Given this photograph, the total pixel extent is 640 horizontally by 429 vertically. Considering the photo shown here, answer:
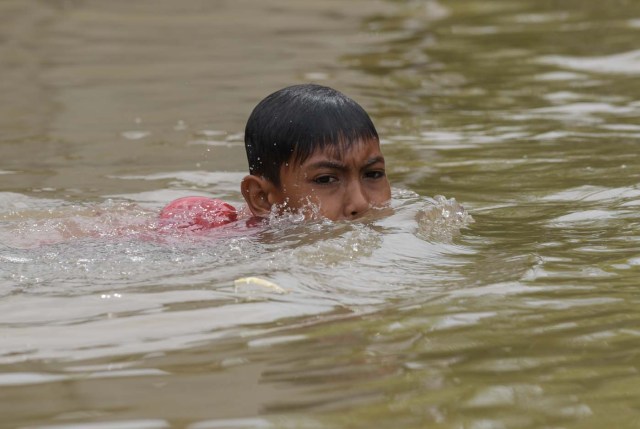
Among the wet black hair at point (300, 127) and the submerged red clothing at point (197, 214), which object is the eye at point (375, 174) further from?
the submerged red clothing at point (197, 214)

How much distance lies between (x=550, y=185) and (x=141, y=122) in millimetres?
3411

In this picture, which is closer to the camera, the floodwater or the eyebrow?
the floodwater

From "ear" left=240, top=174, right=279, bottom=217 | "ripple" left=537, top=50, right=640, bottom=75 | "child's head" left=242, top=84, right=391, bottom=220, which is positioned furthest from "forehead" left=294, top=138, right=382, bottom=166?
"ripple" left=537, top=50, right=640, bottom=75

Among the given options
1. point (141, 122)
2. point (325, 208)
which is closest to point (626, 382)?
point (325, 208)

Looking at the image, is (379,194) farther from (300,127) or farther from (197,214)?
(197,214)

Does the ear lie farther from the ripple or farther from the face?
the ripple

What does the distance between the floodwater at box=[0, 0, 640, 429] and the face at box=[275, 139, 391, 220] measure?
13cm

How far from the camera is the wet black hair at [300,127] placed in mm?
5512

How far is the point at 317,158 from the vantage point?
549 cm

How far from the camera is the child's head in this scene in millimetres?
5434

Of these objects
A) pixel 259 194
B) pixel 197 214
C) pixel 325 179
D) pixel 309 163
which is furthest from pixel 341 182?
pixel 197 214

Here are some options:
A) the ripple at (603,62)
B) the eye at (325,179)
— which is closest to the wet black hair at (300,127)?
the eye at (325,179)

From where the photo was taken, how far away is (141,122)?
29.2ft

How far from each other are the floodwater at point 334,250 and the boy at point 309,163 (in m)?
0.16
